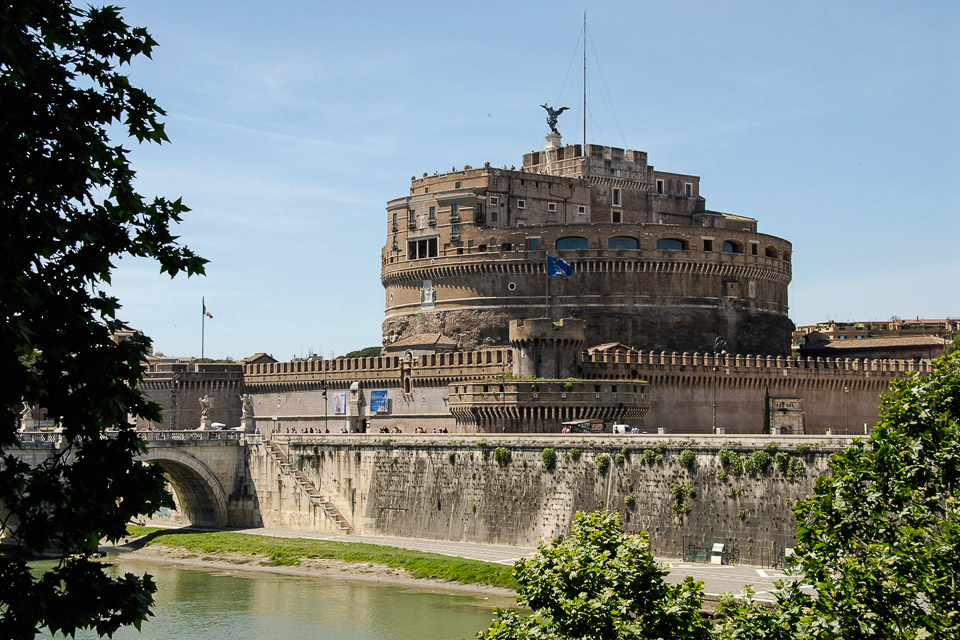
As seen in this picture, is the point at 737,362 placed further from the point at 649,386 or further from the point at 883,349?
the point at 883,349

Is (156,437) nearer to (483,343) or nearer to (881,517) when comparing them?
(483,343)

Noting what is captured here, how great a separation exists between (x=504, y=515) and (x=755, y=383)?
24.6 meters

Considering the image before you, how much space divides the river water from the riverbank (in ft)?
2.41

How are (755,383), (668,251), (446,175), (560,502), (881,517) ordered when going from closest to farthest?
(881,517)
(560,502)
(755,383)
(668,251)
(446,175)

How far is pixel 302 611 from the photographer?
1725 inches

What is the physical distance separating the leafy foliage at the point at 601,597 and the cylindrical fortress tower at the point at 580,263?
54127 mm

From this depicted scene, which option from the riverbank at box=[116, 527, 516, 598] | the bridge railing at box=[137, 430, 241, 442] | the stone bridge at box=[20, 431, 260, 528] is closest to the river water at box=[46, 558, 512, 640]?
the riverbank at box=[116, 527, 516, 598]

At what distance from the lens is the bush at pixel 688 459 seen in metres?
45.2

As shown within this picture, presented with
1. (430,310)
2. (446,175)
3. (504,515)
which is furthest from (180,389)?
(504,515)

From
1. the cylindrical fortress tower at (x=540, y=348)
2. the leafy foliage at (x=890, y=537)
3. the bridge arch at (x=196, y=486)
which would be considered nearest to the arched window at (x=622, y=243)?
the cylindrical fortress tower at (x=540, y=348)

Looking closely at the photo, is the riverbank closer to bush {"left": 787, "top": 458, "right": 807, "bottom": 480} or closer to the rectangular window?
bush {"left": 787, "top": 458, "right": 807, "bottom": 480}

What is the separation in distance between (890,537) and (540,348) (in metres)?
40.6

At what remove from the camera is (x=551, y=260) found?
74312 mm

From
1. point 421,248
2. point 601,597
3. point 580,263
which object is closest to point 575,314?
point 580,263
